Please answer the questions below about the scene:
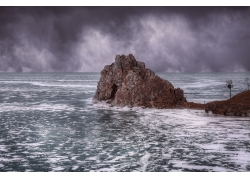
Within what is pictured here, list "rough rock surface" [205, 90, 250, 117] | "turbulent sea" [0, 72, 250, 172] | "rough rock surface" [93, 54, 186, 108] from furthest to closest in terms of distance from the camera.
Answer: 1. "rough rock surface" [93, 54, 186, 108]
2. "rough rock surface" [205, 90, 250, 117]
3. "turbulent sea" [0, 72, 250, 172]

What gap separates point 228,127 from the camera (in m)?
23.6

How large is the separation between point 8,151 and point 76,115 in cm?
1390

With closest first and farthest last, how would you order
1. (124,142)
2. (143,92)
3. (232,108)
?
(124,142) < (232,108) < (143,92)

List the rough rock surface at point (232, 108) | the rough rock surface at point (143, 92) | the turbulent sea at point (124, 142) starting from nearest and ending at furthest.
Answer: the turbulent sea at point (124, 142) → the rough rock surface at point (232, 108) → the rough rock surface at point (143, 92)

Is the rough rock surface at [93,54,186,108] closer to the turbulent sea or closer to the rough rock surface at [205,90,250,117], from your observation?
the turbulent sea

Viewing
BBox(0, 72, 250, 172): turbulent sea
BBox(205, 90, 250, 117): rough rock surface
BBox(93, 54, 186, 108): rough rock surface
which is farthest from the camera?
BBox(93, 54, 186, 108): rough rock surface

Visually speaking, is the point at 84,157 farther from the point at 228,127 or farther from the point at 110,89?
the point at 110,89

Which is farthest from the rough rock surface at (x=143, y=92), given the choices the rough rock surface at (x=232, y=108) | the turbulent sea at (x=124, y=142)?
the rough rock surface at (x=232, y=108)

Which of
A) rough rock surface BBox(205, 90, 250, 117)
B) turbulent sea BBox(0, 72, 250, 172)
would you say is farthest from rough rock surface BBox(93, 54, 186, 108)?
rough rock surface BBox(205, 90, 250, 117)

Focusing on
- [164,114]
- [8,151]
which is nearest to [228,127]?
[164,114]

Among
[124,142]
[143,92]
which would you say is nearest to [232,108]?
[143,92]

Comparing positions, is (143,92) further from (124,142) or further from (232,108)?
(124,142)

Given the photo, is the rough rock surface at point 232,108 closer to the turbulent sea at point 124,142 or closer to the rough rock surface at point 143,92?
the turbulent sea at point 124,142
